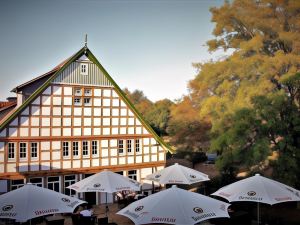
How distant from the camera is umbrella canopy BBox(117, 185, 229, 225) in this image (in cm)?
927

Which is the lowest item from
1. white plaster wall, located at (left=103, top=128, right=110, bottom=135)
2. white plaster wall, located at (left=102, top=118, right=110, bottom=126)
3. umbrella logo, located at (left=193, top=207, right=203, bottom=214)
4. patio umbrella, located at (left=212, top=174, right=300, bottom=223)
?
patio umbrella, located at (left=212, top=174, right=300, bottom=223)

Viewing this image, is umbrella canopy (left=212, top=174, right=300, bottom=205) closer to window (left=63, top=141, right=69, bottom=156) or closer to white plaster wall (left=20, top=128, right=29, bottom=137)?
window (left=63, top=141, right=69, bottom=156)

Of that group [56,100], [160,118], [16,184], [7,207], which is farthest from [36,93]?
[160,118]

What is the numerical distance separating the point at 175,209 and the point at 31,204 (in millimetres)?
4740

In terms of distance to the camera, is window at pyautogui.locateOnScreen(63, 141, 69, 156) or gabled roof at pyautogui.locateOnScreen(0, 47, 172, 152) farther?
window at pyautogui.locateOnScreen(63, 141, 69, 156)

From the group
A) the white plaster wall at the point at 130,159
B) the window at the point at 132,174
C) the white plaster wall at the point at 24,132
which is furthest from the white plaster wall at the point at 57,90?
the window at the point at 132,174

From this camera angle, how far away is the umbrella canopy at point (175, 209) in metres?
9.27

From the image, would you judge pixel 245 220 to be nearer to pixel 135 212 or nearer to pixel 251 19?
pixel 135 212

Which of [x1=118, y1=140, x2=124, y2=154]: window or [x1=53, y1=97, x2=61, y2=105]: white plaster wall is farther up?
[x1=53, y1=97, x2=61, y2=105]: white plaster wall

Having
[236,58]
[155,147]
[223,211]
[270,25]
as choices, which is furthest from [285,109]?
[223,211]

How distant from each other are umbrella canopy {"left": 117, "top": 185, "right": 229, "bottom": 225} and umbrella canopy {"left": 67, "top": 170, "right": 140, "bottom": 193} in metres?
6.33

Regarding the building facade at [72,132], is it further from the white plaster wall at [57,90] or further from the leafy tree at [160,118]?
the leafy tree at [160,118]

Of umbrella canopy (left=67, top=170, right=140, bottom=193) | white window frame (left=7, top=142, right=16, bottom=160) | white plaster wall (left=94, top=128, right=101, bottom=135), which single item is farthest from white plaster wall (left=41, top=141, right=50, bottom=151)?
umbrella canopy (left=67, top=170, right=140, bottom=193)

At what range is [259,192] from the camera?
12.8m
